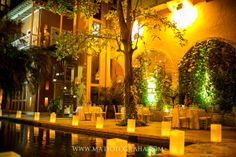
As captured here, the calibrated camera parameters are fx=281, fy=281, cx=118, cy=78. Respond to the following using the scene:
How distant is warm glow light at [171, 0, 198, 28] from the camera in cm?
1563

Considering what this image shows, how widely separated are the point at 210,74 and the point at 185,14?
3875 millimetres

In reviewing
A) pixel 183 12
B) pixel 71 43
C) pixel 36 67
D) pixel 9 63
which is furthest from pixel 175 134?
pixel 36 67

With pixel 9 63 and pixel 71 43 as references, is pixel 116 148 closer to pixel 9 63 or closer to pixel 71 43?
pixel 71 43

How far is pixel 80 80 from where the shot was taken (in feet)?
62.4

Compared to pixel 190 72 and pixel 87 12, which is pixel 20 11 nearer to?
pixel 87 12

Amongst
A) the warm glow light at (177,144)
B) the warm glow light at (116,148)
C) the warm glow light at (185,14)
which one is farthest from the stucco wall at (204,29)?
the warm glow light at (116,148)

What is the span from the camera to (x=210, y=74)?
47.0 feet

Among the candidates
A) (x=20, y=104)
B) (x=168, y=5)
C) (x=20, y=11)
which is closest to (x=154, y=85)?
(x=168, y=5)

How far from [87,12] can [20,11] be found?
1252cm

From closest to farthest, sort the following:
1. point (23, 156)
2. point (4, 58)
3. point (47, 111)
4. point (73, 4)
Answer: point (23, 156) < point (73, 4) < point (4, 58) < point (47, 111)

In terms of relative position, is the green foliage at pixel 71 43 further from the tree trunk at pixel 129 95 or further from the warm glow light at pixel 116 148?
the warm glow light at pixel 116 148

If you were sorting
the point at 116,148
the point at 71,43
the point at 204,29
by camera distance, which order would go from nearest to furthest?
the point at 116,148, the point at 71,43, the point at 204,29

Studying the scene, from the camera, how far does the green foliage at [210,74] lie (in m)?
13.7

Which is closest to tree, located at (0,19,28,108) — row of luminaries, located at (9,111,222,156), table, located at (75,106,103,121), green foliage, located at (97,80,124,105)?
table, located at (75,106,103,121)
